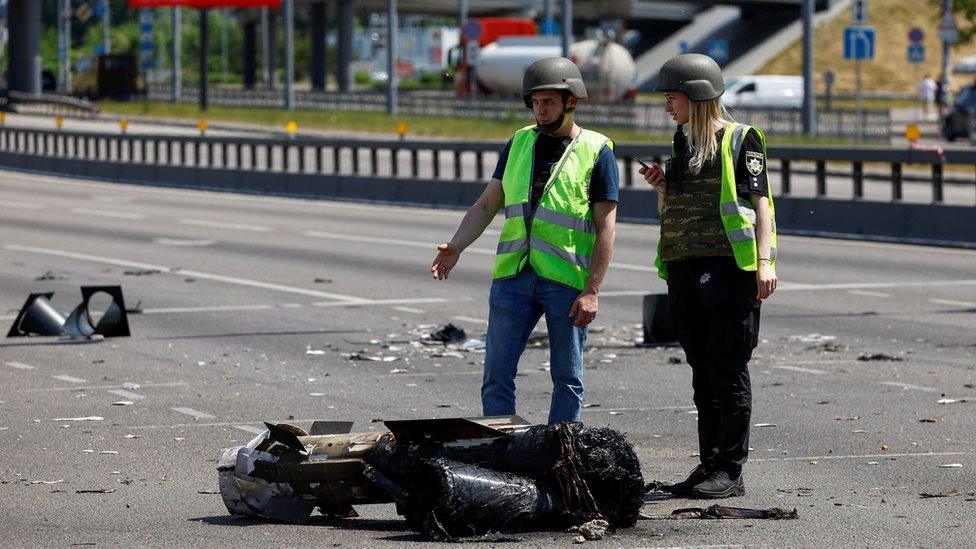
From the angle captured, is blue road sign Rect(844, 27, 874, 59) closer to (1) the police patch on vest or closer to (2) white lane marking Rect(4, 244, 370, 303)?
(2) white lane marking Rect(4, 244, 370, 303)

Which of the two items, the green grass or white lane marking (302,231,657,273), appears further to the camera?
the green grass

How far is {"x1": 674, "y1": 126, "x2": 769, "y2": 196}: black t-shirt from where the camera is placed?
7.53 metres

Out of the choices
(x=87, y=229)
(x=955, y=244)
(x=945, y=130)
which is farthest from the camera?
(x=945, y=130)

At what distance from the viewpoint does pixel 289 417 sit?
10117 millimetres

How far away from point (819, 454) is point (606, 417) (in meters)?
1.54

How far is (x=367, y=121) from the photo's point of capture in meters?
62.7

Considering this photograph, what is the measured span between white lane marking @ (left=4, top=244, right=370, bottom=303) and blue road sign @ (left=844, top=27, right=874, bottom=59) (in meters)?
23.6

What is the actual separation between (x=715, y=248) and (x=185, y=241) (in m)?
16.7

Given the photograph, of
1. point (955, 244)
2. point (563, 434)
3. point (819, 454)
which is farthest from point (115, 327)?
point (955, 244)

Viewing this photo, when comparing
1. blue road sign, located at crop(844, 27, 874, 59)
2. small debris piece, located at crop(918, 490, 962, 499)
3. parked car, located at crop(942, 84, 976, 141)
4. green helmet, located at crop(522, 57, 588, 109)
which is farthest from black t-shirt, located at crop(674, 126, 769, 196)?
parked car, located at crop(942, 84, 976, 141)

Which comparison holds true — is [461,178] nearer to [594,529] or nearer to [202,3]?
[594,529]

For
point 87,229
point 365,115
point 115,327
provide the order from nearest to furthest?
point 115,327 → point 87,229 → point 365,115

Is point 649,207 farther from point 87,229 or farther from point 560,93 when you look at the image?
point 560,93

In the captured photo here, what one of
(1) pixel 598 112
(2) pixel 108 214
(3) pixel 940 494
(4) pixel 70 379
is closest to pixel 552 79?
(3) pixel 940 494
